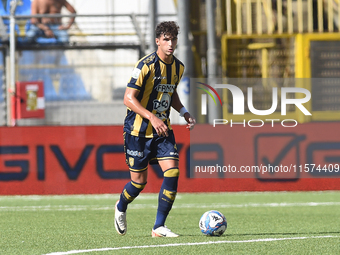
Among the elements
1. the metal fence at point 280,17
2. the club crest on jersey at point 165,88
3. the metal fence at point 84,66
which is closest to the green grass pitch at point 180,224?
Result: the club crest on jersey at point 165,88

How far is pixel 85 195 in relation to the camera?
11383 mm

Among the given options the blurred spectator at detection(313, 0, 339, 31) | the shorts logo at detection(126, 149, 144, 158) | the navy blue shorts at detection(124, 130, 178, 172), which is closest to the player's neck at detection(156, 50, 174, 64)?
the navy blue shorts at detection(124, 130, 178, 172)

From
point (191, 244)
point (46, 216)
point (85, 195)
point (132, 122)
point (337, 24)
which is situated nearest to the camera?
point (191, 244)

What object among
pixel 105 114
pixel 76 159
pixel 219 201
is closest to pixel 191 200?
pixel 219 201

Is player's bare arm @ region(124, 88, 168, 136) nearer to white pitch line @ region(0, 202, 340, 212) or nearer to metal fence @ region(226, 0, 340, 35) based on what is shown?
white pitch line @ region(0, 202, 340, 212)

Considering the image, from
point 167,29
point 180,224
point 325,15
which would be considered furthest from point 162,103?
point 325,15

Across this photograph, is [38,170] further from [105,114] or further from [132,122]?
[132,122]

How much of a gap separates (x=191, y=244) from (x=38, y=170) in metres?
6.26

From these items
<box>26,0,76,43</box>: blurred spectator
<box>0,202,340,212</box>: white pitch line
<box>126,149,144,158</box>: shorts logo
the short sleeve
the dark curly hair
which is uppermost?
<box>26,0,76,43</box>: blurred spectator

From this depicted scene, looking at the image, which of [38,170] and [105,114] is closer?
[38,170]

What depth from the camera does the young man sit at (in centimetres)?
607

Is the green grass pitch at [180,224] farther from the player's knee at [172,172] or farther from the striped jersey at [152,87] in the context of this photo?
the striped jersey at [152,87]

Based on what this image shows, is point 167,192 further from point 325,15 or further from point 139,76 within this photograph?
point 325,15

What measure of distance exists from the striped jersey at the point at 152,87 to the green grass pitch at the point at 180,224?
103cm
